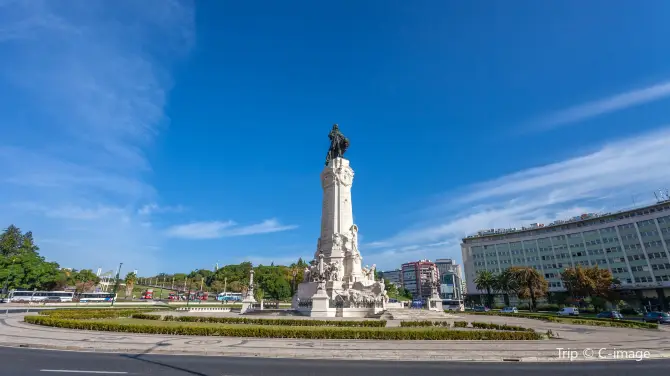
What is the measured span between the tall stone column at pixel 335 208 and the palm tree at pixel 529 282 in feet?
126

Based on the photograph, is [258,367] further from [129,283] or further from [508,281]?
[129,283]

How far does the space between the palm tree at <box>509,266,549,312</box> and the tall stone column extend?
38.4 meters

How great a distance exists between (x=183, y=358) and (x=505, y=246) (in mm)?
93344

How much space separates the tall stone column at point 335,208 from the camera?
4047 centimetres

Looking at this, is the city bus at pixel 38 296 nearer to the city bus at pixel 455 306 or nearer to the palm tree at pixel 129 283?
the palm tree at pixel 129 283

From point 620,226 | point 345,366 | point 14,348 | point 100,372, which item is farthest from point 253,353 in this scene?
point 620,226

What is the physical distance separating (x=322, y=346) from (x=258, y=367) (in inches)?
199

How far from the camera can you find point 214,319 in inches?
984

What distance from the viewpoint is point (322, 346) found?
15.7 m

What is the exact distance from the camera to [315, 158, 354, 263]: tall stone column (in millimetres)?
40469

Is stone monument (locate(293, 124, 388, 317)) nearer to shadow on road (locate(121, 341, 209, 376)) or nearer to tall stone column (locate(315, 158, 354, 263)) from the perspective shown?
tall stone column (locate(315, 158, 354, 263))

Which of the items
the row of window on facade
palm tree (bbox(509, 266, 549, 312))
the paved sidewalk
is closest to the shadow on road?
the paved sidewalk

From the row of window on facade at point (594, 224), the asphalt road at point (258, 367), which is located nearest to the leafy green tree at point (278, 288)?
the row of window on facade at point (594, 224)

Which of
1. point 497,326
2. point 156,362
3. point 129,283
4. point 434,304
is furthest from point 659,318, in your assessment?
point 129,283
